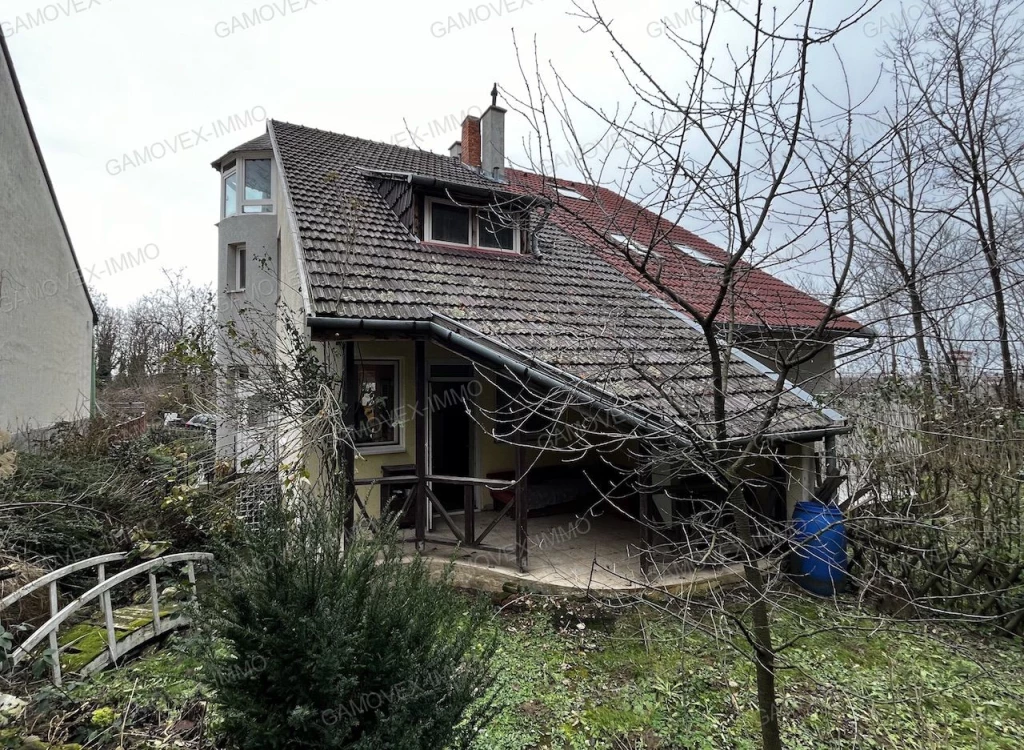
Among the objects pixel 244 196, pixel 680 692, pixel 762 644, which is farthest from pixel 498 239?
pixel 762 644

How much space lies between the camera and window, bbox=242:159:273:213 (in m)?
12.3

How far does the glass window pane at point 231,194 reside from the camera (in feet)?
40.4

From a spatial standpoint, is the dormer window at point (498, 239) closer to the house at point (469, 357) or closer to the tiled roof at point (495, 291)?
the house at point (469, 357)

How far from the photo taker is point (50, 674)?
4.09 meters

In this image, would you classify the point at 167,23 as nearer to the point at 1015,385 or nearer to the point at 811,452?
the point at 811,452

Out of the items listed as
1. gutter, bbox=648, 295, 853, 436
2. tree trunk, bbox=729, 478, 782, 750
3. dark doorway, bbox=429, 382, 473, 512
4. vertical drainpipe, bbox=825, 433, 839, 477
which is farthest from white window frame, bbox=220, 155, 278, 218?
tree trunk, bbox=729, 478, 782, 750

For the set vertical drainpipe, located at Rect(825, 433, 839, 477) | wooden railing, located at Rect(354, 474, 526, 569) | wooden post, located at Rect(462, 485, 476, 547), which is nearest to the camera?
wooden railing, located at Rect(354, 474, 526, 569)

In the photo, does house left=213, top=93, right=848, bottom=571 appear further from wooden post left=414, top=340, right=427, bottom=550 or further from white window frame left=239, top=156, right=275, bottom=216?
white window frame left=239, top=156, right=275, bottom=216

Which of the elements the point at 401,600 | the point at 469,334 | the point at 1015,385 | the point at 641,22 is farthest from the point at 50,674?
the point at 1015,385

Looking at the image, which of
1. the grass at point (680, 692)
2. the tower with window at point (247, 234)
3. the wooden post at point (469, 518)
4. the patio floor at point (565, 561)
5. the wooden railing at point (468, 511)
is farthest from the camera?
the tower with window at point (247, 234)

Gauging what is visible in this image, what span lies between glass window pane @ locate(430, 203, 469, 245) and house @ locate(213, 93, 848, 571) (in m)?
0.02

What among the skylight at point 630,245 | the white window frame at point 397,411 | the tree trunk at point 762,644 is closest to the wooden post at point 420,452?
the white window frame at point 397,411

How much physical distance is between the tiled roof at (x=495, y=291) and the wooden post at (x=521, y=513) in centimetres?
127

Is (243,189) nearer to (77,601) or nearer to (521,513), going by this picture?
(77,601)
